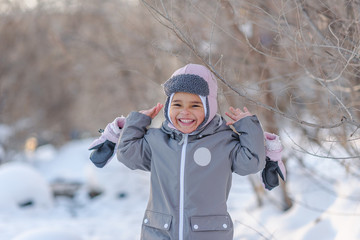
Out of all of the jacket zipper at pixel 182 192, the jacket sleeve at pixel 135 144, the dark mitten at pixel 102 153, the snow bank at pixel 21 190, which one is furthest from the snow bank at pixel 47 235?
the snow bank at pixel 21 190

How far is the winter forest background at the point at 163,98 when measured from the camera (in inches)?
122

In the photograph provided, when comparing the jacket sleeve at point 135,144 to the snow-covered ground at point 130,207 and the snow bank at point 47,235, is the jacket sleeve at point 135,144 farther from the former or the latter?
the snow bank at point 47,235

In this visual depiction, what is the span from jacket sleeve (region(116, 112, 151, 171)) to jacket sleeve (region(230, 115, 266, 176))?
47 centimetres

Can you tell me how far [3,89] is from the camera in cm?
1812

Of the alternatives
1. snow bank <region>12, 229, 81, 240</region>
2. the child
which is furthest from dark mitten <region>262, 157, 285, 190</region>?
snow bank <region>12, 229, 81, 240</region>

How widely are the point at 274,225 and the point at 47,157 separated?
1677 cm

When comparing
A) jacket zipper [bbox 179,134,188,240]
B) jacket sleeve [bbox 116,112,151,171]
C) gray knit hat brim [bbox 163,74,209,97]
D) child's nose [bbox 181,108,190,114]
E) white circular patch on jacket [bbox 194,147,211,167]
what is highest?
gray knit hat brim [bbox 163,74,209,97]

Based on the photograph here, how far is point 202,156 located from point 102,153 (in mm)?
583

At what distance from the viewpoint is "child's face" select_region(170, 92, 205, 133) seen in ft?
8.40

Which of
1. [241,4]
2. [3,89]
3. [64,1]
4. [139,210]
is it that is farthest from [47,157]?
[241,4]

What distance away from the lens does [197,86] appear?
2555 mm

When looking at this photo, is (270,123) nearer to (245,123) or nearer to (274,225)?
(274,225)

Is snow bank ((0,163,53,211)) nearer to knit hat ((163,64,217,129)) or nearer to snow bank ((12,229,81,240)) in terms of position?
snow bank ((12,229,81,240))

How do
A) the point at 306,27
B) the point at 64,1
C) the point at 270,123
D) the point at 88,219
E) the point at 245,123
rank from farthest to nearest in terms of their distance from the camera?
the point at 64,1 → the point at 88,219 → the point at 270,123 → the point at 306,27 → the point at 245,123
